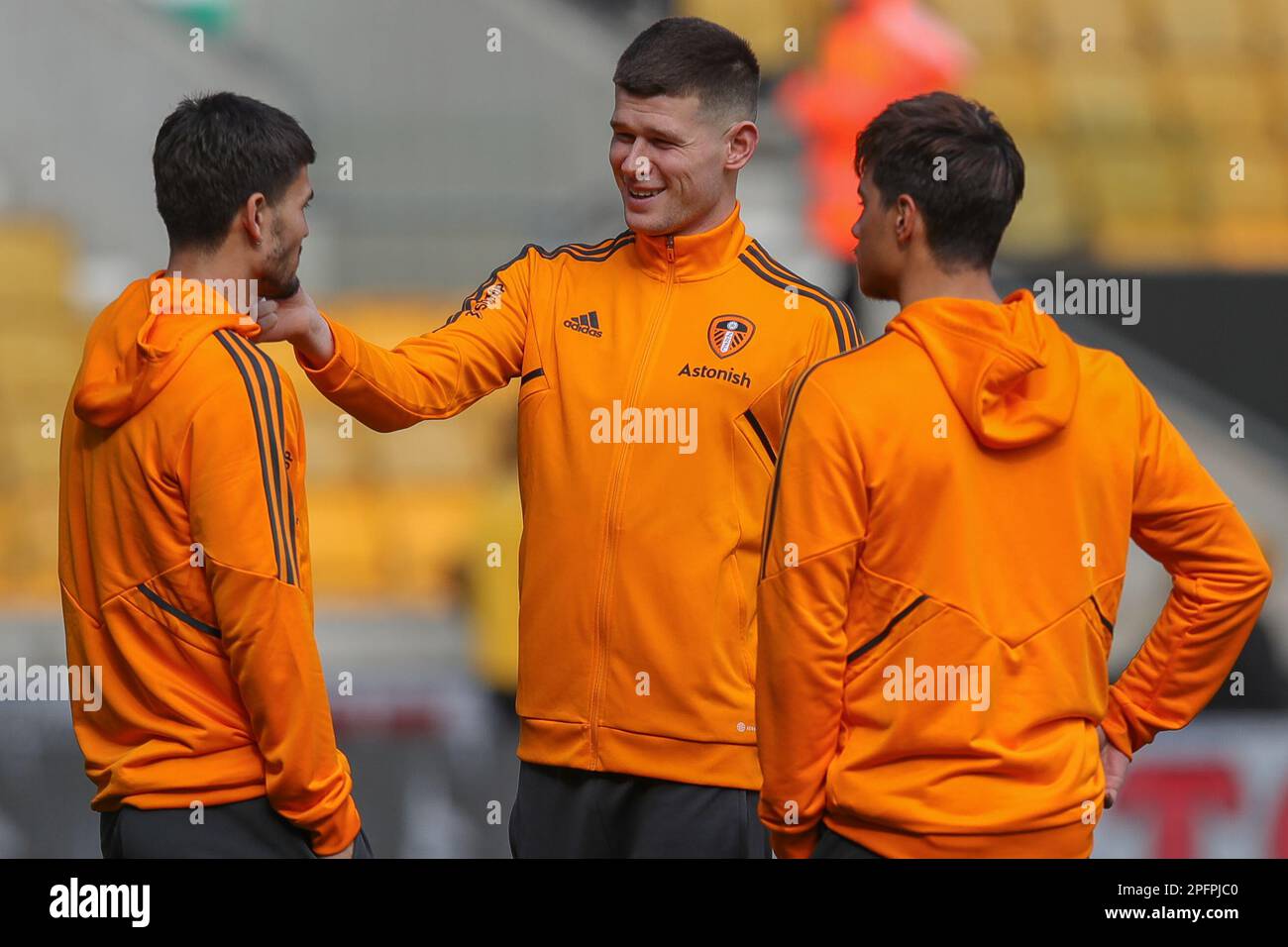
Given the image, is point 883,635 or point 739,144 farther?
point 739,144

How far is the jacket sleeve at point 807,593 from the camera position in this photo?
1.71 meters

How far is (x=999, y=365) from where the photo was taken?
1.70 metres

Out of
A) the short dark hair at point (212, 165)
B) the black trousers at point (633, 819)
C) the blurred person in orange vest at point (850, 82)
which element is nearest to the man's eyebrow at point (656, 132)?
the short dark hair at point (212, 165)

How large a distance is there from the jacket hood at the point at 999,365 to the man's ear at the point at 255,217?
2.48ft

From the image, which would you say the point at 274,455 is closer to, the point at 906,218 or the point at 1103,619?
the point at 906,218

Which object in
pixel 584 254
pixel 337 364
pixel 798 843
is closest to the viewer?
pixel 798 843

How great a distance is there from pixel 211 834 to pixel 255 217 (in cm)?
72

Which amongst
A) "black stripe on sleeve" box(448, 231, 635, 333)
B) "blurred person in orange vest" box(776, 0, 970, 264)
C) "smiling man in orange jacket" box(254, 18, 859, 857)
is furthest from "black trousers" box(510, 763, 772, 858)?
"blurred person in orange vest" box(776, 0, 970, 264)

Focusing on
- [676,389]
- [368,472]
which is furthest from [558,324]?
[368,472]

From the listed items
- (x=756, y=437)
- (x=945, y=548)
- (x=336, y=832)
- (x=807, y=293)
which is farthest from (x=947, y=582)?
(x=336, y=832)

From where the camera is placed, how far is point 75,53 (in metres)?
6.10

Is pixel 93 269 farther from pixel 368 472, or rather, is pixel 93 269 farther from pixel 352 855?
pixel 352 855

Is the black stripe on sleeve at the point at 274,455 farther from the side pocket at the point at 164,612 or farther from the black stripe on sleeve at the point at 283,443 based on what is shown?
the side pocket at the point at 164,612

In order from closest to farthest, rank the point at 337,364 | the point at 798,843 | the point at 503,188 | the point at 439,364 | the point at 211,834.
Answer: the point at 798,843
the point at 211,834
the point at 337,364
the point at 439,364
the point at 503,188
